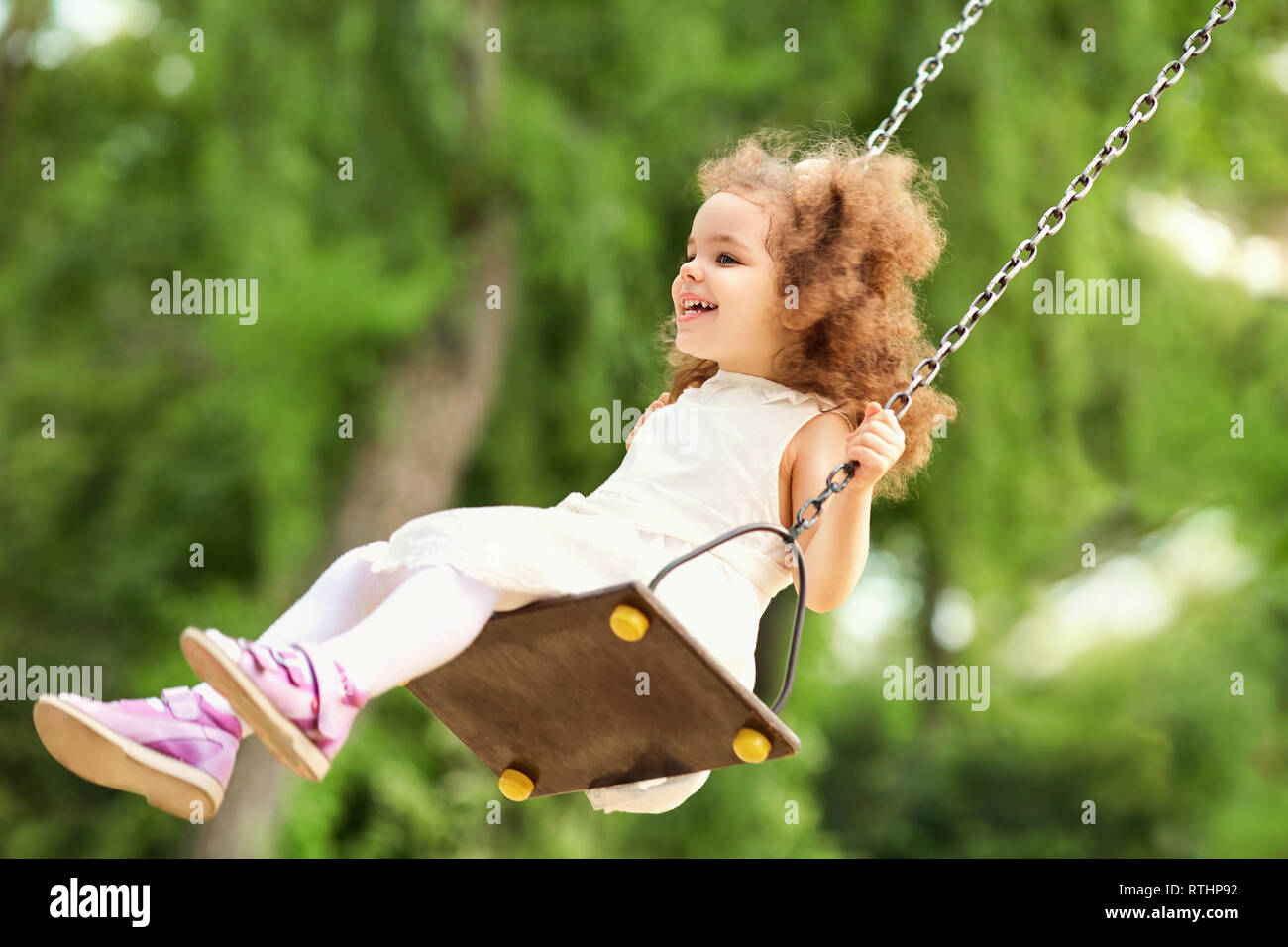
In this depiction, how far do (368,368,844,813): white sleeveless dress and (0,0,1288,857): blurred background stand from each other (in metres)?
2.82

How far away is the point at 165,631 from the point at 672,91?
3616mm

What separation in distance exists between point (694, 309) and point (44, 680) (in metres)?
6.40

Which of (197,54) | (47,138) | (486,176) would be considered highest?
(47,138)

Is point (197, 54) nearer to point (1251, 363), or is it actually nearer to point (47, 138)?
point (47, 138)

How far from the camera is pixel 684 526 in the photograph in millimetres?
2381

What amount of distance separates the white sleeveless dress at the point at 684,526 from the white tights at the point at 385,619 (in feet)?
0.13

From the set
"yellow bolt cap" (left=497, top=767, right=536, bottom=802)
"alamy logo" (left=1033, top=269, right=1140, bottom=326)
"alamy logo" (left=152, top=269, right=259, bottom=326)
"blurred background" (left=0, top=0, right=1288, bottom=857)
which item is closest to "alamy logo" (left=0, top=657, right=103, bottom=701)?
"blurred background" (left=0, top=0, right=1288, bottom=857)

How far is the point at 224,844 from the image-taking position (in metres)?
6.64

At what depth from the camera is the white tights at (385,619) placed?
6.56 ft

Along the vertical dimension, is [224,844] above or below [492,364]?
below

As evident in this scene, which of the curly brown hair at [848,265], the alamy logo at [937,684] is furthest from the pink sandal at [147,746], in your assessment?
the alamy logo at [937,684]

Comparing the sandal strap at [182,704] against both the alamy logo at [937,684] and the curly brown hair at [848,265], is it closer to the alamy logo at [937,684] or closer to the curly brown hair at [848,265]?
the curly brown hair at [848,265]
